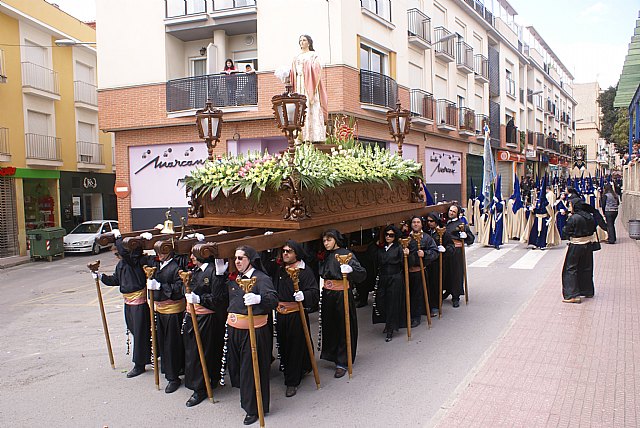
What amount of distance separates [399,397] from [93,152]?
74.1 ft

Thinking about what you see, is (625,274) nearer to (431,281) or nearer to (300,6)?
(431,281)

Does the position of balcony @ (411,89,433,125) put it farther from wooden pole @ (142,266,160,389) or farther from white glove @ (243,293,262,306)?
white glove @ (243,293,262,306)

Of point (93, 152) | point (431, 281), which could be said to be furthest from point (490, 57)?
point (431, 281)

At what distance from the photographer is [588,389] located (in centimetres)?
559

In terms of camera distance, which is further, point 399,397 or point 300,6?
point 300,6

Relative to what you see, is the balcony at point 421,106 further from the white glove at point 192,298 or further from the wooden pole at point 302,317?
the white glove at point 192,298

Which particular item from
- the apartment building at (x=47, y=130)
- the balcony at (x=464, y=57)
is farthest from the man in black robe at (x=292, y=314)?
the balcony at (x=464, y=57)

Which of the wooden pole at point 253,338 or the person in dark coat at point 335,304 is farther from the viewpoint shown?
the person in dark coat at point 335,304

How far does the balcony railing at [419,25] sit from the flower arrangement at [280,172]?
49.1 feet

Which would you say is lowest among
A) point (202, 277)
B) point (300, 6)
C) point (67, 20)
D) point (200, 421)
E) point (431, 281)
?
point (200, 421)

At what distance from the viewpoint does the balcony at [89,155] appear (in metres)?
23.9

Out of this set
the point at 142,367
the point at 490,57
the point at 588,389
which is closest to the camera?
the point at 588,389

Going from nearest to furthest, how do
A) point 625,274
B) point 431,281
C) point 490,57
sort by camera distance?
point 431,281
point 625,274
point 490,57

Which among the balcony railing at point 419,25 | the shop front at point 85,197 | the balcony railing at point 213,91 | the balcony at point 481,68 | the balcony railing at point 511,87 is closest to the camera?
the balcony railing at point 213,91
